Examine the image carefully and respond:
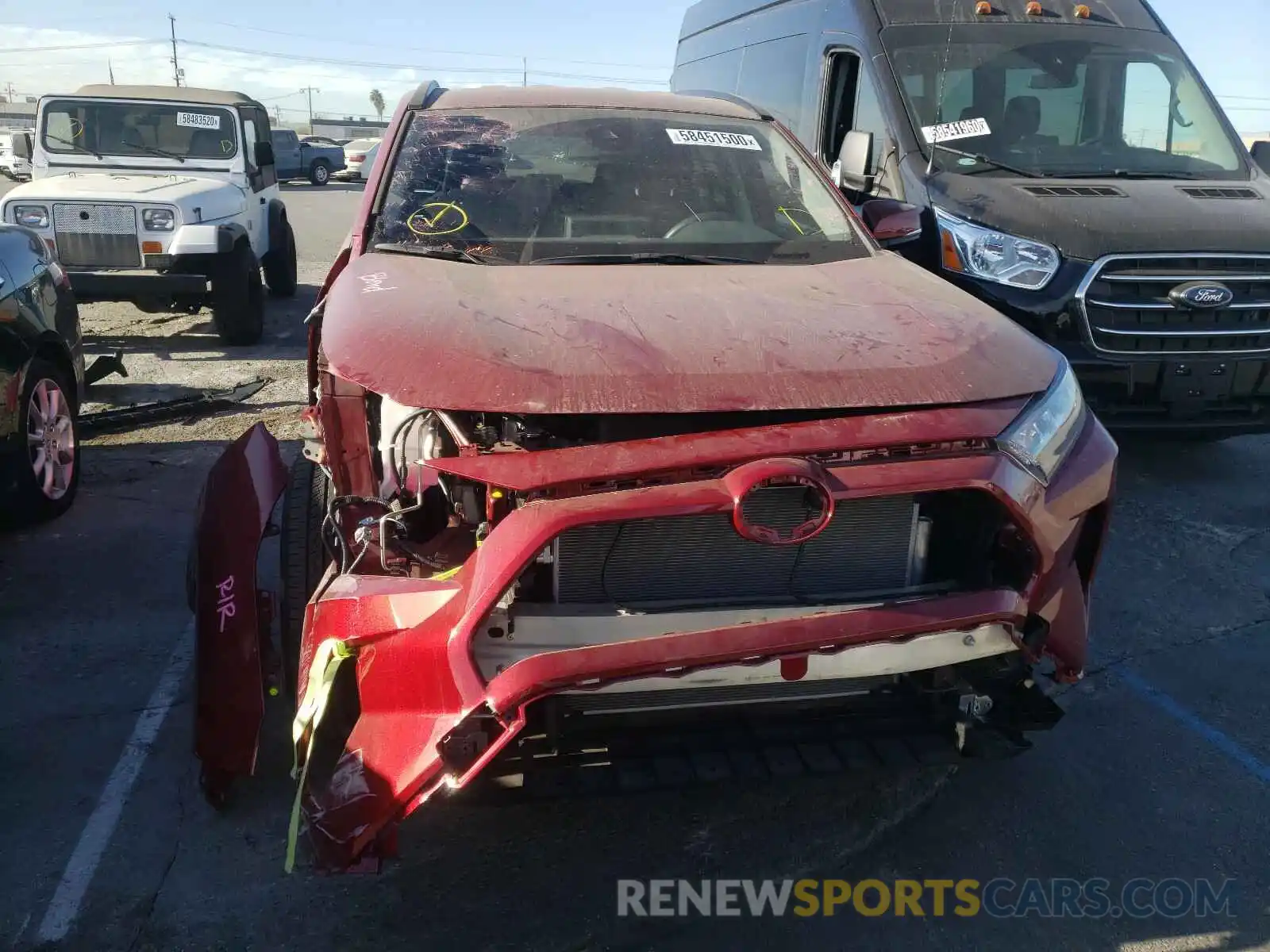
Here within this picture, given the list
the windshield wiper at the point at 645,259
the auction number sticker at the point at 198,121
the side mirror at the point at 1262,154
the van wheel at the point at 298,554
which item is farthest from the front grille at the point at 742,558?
the auction number sticker at the point at 198,121

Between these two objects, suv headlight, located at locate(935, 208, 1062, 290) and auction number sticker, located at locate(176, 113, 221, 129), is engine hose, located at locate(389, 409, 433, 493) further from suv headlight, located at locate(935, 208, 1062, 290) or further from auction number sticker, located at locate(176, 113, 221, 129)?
auction number sticker, located at locate(176, 113, 221, 129)

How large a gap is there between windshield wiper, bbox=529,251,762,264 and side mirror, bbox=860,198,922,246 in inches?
29.2

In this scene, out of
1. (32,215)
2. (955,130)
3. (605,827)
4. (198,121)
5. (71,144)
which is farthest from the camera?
(198,121)

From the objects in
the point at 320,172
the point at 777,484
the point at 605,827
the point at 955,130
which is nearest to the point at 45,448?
the point at 605,827

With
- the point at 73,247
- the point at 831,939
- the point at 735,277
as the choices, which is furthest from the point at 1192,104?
the point at 73,247

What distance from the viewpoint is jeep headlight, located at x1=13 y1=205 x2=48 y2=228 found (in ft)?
26.4

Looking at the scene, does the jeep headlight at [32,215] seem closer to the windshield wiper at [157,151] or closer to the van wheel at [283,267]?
the windshield wiper at [157,151]

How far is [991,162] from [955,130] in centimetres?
29

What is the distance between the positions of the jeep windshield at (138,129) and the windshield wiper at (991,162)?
6.58 metres

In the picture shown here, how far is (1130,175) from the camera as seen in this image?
18.6 feet

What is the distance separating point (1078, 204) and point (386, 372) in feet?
13.8

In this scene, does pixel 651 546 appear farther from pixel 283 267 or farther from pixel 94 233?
pixel 283 267

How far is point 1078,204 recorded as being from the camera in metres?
5.14

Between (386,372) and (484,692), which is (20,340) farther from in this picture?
(484,692)
